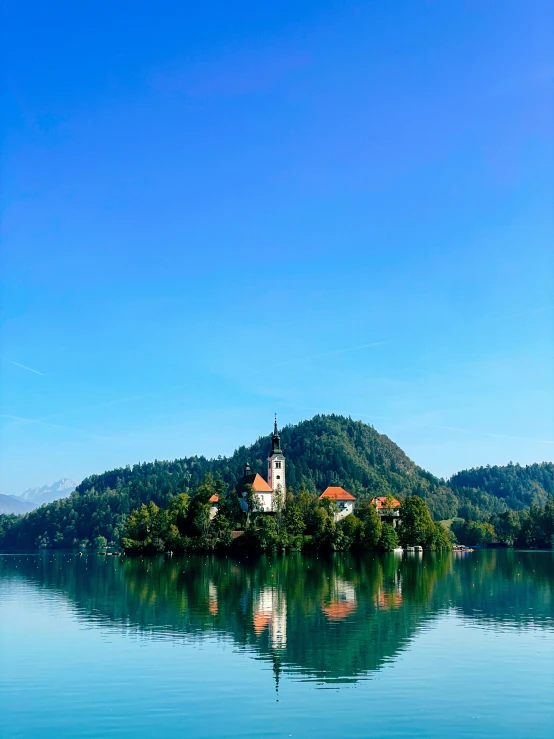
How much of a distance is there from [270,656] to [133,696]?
8.55m

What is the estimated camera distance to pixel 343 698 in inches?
1045

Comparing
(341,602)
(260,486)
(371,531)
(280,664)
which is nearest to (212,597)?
(341,602)

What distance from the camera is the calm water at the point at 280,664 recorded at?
944 inches

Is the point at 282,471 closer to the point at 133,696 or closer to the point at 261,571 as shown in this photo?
the point at 261,571

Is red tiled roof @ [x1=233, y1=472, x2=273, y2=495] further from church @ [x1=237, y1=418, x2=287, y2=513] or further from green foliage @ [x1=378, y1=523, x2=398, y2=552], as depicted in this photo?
green foliage @ [x1=378, y1=523, x2=398, y2=552]

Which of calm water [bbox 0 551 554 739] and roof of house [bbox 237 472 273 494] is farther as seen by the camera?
roof of house [bbox 237 472 273 494]

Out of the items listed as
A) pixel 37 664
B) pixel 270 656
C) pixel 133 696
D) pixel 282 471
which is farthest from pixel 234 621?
pixel 282 471

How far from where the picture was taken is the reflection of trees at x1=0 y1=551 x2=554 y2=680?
3584cm

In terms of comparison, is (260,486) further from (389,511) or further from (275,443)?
(389,511)

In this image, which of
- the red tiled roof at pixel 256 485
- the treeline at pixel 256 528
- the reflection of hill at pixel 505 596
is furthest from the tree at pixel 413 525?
the reflection of hill at pixel 505 596

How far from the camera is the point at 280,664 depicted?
3195 centimetres

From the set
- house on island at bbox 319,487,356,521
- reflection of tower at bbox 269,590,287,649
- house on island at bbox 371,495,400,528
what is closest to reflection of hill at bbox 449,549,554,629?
reflection of tower at bbox 269,590,287,649

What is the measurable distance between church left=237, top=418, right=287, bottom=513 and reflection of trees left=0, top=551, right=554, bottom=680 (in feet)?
199

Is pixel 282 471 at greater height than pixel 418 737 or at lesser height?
greater
